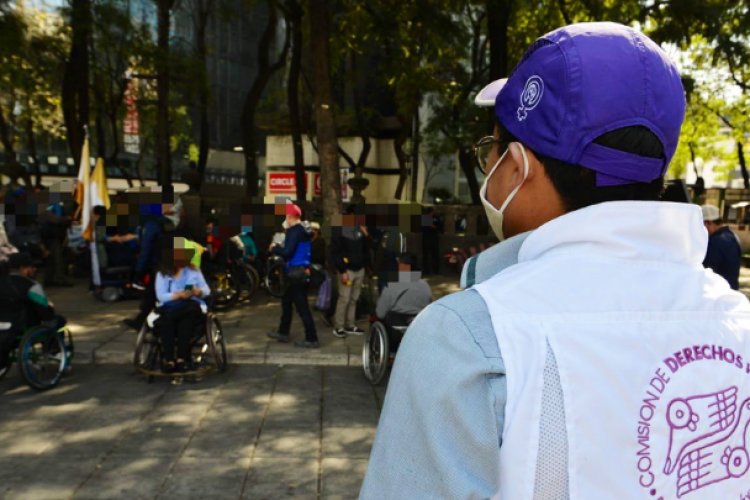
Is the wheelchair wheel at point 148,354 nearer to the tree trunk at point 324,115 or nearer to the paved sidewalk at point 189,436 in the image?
the paved sidewalk at point 189,436

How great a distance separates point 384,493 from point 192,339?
6.35 meters

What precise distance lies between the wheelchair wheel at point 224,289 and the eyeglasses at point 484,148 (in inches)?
361

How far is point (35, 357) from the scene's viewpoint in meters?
6.39

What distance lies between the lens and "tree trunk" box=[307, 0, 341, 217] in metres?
9.88

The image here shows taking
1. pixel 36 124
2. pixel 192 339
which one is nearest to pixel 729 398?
pixel 192 339

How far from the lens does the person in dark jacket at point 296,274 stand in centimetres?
795

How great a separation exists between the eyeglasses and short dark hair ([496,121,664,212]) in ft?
0.42

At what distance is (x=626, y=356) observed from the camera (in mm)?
931

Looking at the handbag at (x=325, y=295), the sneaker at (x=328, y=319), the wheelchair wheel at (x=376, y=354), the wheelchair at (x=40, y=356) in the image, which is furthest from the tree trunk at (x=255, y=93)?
the wheelchair wheel at (x=376, y=354)

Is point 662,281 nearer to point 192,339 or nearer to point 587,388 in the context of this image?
point 587,388

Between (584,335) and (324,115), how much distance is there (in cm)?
936

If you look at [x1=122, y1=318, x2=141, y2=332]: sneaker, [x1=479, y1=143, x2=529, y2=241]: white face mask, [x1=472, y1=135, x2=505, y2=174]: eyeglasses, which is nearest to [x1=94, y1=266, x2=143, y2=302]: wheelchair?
[x1=122, y1=318, x2=141, y2=332]: sneaker

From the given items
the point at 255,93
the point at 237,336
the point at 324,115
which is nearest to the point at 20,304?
the point at 237,336

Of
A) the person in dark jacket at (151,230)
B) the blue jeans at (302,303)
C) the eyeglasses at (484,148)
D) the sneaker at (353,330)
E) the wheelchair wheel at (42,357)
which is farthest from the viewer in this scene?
the person in dark jacket at (151,230)
